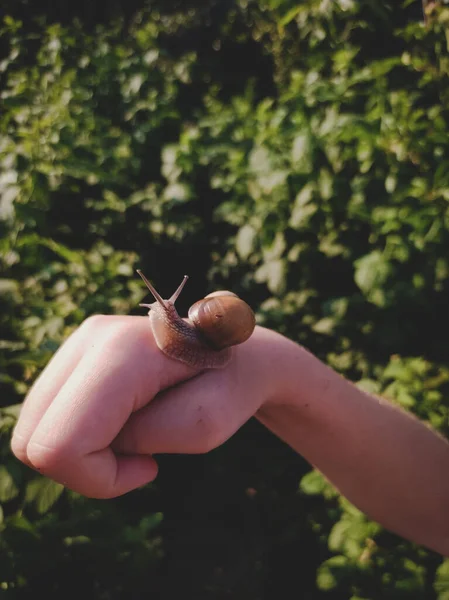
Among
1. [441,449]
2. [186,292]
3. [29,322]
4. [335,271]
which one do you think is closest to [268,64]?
[186,292]

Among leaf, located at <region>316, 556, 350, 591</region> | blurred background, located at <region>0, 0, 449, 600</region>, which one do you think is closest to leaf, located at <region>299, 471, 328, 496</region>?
blurred background, located at <region>0, 0, 449, 600</region>

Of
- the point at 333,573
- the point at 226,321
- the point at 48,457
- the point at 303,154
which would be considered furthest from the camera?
the point at 303,154

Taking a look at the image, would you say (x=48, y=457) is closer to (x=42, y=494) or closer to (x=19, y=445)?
(x=19, y=445)

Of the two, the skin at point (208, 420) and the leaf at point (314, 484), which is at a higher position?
the skin at point (208, 420)

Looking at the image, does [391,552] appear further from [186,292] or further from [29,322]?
[186,292]

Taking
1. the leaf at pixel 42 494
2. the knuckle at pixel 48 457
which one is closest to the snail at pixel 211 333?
the knuckle at pixel 48 457

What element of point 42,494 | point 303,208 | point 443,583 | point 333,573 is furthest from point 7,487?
point 303,208

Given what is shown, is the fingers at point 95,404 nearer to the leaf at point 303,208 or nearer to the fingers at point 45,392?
the fingers at point 45,392
